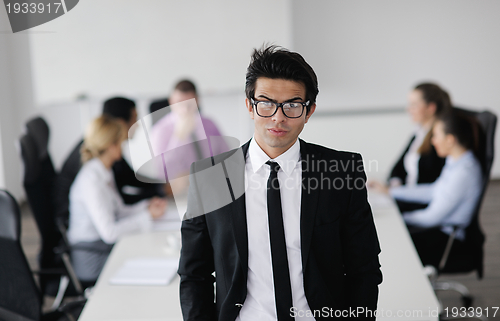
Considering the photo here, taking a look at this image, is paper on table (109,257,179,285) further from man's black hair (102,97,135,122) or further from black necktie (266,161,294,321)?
man's black hair (102,97,135,122)

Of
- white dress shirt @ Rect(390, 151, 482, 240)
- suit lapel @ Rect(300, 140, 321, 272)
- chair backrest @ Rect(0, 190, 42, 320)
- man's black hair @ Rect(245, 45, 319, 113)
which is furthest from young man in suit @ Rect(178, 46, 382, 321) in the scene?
white dress shirt @ Rect(390, 151, 482, 240)

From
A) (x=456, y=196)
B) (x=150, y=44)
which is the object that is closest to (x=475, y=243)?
(x=456, y=196)

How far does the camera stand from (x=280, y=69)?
3.90ft

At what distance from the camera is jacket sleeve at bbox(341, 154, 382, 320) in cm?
132

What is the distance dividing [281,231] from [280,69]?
0.42m

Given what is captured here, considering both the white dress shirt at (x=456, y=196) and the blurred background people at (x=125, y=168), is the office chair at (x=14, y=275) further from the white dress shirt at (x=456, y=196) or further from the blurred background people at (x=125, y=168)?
the white dress shirt at (x=456, y=196)

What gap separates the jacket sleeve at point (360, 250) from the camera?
4.33ft

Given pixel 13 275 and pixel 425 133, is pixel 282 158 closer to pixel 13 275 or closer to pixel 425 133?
pixel 13 275

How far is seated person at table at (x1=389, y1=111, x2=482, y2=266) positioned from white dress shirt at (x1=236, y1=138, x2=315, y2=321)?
1625mm

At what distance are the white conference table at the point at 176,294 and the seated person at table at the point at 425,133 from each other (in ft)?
2.83

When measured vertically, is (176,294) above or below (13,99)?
below

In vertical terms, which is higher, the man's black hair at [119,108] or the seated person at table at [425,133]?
the man's black hair at [119,108]

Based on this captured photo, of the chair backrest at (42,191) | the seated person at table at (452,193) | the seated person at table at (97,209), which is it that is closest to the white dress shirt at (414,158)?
the seated person at table at (452,193)

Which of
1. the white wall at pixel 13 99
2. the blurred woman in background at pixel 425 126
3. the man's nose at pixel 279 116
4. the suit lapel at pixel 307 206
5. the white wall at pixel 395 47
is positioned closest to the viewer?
the man's nose at pixel 279 116
